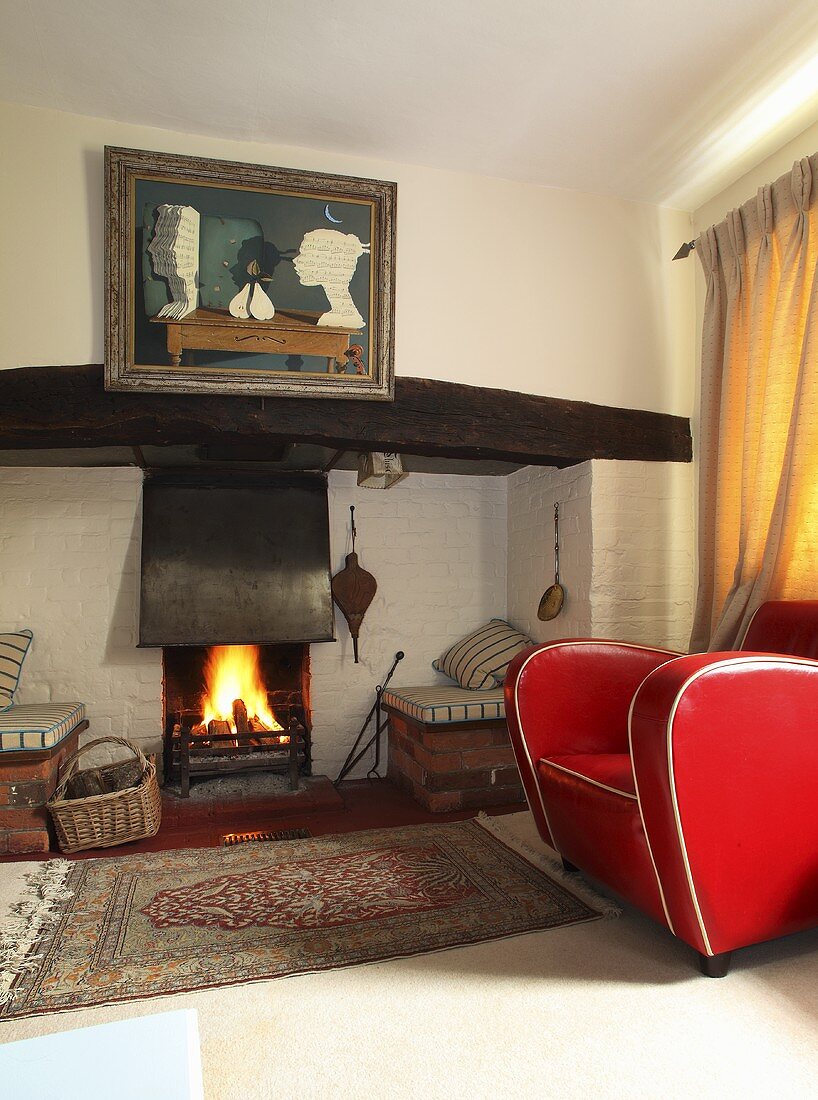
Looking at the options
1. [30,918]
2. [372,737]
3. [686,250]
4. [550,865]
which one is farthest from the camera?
[372,737]

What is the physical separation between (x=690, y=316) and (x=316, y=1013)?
3.31 meters

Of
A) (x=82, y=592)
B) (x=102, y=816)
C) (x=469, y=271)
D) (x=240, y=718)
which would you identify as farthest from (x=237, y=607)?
(x=469, y=271)

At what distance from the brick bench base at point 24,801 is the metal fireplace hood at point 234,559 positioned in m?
0.89

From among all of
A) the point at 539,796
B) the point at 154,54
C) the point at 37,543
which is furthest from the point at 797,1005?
the point at 37,543

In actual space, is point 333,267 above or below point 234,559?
above

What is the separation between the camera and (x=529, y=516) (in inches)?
172

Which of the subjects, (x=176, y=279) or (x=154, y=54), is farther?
(x=176, y=279)

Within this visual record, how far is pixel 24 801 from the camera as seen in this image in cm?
323

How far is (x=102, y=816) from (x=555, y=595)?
226 cm

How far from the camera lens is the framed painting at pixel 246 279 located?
9.94 ft

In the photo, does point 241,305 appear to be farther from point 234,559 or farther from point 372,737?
point 372,737

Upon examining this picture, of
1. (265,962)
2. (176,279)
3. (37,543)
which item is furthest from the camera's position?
(37,543)

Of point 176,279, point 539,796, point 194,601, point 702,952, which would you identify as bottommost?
point 702,952

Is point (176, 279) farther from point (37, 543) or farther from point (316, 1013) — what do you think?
point (316, 1013)
